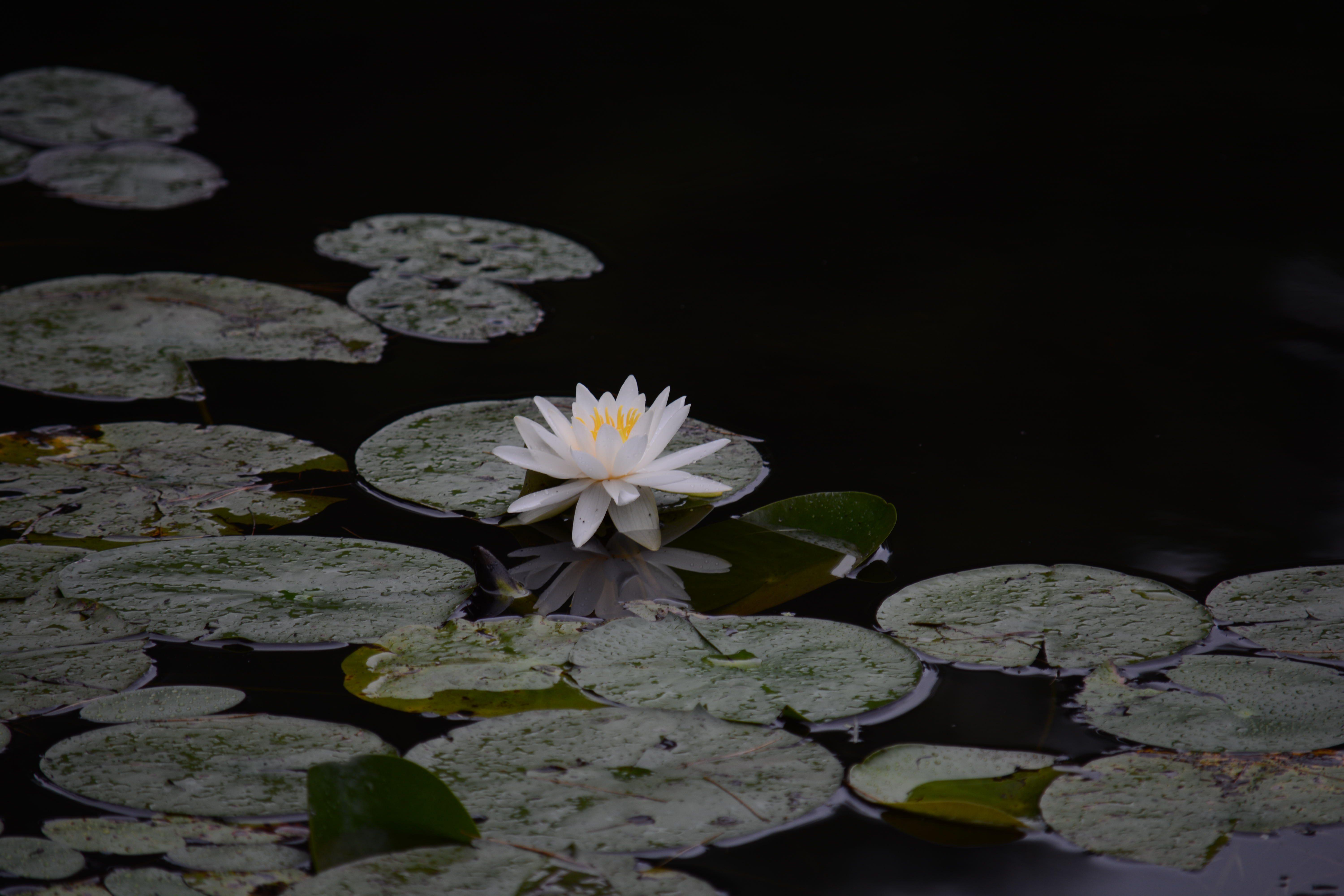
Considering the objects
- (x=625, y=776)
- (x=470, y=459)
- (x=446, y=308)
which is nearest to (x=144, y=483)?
(x=470, y=459)

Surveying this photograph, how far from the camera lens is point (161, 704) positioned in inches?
59.0

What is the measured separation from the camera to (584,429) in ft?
5.97

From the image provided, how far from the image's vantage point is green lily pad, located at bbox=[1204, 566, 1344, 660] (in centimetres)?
165

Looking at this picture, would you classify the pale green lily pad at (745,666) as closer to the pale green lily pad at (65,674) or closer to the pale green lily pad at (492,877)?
the pale green lily pad at (492,877)

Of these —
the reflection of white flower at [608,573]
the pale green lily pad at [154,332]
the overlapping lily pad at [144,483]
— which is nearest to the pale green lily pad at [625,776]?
the reflection of white flower at [608,573]

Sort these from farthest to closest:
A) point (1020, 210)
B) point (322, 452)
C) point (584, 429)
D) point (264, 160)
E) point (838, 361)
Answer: point (264, 160) < point (1020, 210) < point (838, 361) < point (322, 452) < point (584, 429)

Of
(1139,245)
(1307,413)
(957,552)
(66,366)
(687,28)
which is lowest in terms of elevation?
(66,366)

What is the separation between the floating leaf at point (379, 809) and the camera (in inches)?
49.6

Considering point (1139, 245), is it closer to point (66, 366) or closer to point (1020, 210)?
point (1020, 210)

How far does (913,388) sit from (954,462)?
1.16 ft

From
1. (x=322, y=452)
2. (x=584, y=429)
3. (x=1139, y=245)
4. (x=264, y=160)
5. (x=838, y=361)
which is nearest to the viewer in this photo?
(x=584, y=429)

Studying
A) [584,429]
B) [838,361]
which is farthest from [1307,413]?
[584,429]

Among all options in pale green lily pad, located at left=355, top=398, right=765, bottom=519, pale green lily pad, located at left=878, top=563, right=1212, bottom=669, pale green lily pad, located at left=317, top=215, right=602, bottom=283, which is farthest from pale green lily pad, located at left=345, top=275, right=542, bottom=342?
pale green lily pad, located at left=878, top=563, right=1212, bottom=669

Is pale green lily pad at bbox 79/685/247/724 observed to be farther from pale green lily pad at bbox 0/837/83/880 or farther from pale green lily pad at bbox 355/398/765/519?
pale green lily pad at bbox 355/398/765/519
